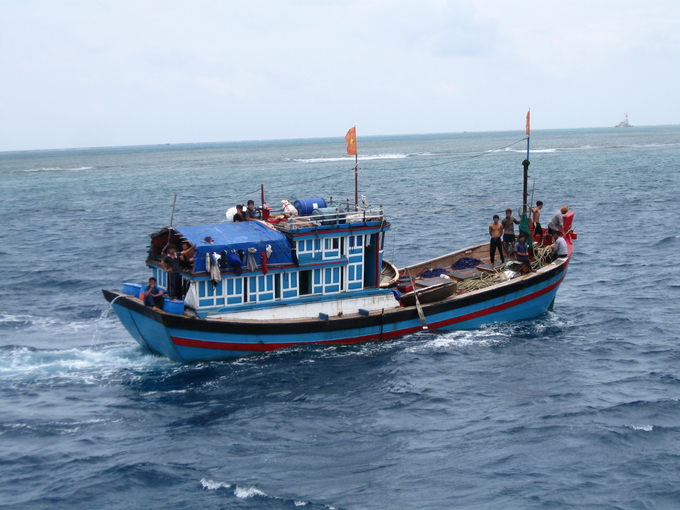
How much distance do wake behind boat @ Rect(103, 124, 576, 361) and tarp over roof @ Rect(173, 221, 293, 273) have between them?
0.04 m

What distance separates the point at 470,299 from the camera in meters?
25.6

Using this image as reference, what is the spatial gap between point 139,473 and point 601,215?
163 ft

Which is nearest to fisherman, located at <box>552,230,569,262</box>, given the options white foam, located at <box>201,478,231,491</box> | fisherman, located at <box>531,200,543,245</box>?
fisherman, located at <box>531,200,543,245</box>

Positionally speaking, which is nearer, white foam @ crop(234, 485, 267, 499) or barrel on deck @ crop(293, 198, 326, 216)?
white foam @ crop(234, 485, 267, 499)

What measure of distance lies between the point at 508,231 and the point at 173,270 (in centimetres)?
1543

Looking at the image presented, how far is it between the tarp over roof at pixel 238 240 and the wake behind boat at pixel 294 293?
37 millimetres

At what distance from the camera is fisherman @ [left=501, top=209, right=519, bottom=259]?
95.7ft

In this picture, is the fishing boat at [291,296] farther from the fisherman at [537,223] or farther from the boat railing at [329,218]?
the fisherman at [537,223]


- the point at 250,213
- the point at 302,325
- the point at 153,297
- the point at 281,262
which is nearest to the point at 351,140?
the point at 250,213

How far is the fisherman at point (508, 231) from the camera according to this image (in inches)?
1149

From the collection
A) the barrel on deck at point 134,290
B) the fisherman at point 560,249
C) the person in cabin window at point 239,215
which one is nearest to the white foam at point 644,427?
the fisherman at point 560,249

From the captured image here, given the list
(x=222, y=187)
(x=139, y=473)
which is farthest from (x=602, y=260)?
(x=222, y=187)

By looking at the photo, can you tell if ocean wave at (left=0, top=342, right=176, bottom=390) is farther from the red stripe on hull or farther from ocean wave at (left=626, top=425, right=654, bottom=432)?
ocean wave at (left=626, top=425, right=654, bottom=432)

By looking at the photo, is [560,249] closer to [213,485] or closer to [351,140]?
[351,140]
